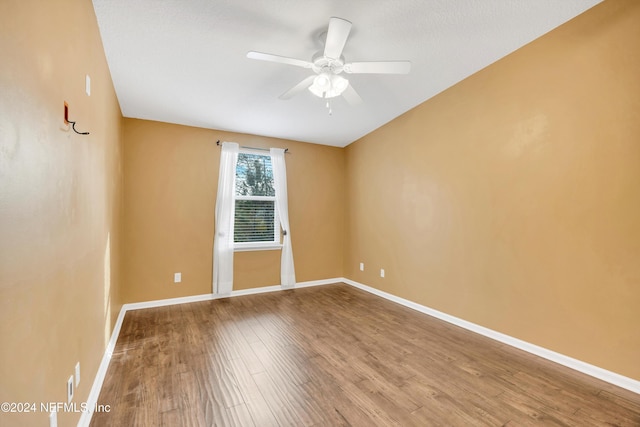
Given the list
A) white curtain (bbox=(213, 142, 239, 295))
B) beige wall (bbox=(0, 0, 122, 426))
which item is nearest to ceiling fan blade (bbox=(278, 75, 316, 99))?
beige wall (bbox=(0, 0, 122, 426))

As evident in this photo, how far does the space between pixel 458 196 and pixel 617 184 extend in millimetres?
1216

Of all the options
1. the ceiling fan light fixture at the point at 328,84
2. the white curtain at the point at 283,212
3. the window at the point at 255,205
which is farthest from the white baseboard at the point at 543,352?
the ceiling fan light fixture at the point at 328,84

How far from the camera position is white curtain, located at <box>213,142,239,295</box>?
13.1 ft

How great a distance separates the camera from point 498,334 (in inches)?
101

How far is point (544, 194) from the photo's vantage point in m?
2.26

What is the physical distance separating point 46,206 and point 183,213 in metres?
3.00

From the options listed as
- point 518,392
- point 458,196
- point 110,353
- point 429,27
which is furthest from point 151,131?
point 518,392

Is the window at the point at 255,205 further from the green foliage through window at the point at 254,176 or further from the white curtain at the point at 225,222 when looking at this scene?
the white curtain at the point at 225,222

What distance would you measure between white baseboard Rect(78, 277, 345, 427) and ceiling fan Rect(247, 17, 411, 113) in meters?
2.40

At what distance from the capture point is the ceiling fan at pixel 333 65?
179 centimetres

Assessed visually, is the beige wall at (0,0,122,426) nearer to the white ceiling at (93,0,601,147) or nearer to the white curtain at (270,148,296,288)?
the white ceiling at (93,0,601,147)

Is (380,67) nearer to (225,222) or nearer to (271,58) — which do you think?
(271,58)

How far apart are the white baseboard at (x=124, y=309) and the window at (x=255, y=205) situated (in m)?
0.69

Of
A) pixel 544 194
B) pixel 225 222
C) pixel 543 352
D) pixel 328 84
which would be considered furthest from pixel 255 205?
pixel 543 352
